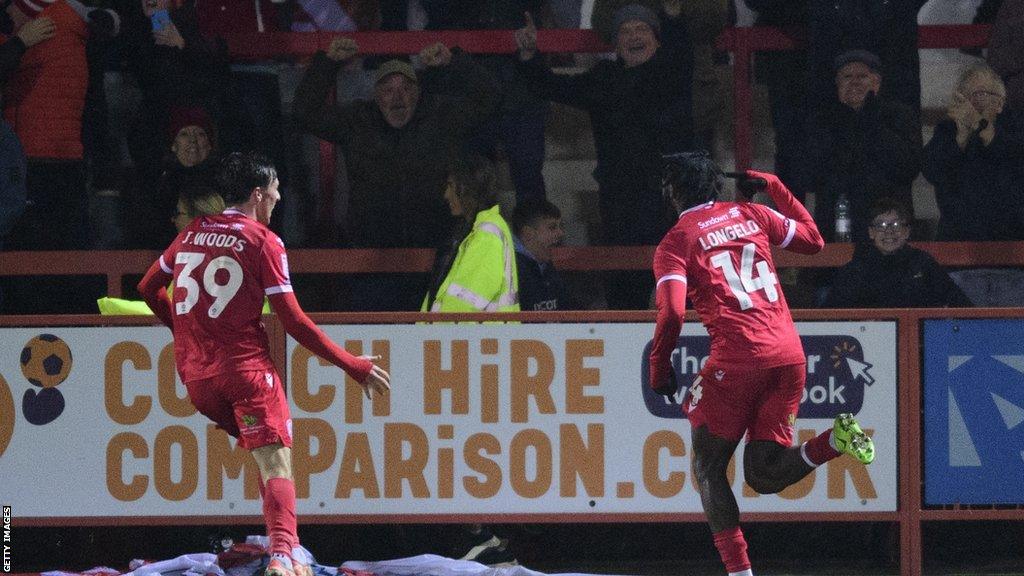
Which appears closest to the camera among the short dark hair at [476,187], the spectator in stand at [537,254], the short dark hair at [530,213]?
the short dark hair at [476,187]

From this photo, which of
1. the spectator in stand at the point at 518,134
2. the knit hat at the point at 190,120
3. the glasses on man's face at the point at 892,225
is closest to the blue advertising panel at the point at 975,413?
the glasses on man's face at the point at 892,225

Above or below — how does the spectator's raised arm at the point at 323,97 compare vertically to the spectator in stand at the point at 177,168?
above

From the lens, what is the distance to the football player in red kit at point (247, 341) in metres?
6.69

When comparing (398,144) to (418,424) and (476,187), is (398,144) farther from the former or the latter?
(418,424)

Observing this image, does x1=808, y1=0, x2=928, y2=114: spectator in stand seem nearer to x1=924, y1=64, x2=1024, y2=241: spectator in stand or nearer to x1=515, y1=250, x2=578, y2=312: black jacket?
x1=924, y1=64, x2=1024, y2=241: spectator in stand

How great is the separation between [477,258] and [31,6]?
11.5 ft

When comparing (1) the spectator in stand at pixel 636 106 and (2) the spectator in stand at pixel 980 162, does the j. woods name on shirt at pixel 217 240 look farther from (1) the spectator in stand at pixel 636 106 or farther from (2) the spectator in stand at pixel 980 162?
(2) the spectator in stand at pixel 980 162

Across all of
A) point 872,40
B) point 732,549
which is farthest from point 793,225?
point 872,40

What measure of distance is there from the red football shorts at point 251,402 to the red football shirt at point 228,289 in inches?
Result: 1.5

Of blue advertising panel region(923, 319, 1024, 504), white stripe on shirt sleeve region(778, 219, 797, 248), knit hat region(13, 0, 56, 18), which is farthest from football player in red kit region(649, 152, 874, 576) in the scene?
knit hat region(13, 0, 56, 18)

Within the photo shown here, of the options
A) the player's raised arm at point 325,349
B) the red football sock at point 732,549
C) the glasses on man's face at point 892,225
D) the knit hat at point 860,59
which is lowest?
the red football sock at point 732,549

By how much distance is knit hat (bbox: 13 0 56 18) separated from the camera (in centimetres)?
986

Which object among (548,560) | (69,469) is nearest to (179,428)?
(69,469)

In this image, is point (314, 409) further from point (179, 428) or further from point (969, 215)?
point (969, 215)
